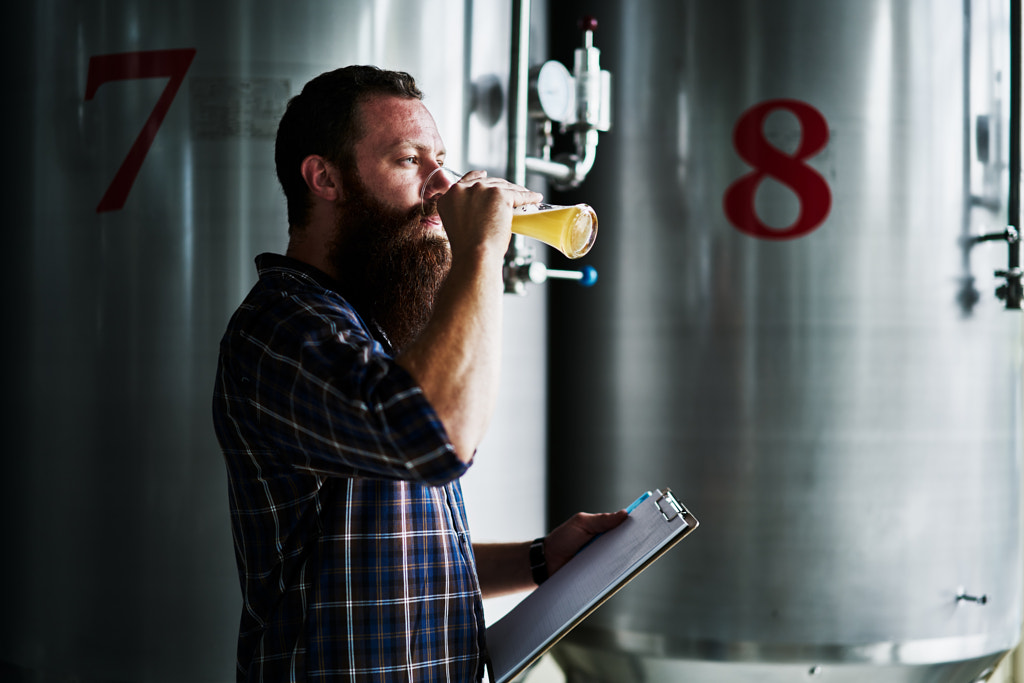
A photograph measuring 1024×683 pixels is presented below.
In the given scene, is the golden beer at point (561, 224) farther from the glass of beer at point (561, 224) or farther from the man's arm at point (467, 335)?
the man's arm at point (467, 335)

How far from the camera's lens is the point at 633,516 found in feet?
3.81

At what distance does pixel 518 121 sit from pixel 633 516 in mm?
1169

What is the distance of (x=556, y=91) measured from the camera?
2.20 m

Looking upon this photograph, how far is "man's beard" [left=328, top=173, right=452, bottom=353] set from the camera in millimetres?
1166

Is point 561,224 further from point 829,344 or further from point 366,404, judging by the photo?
point 829,344

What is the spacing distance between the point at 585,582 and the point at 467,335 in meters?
0.38

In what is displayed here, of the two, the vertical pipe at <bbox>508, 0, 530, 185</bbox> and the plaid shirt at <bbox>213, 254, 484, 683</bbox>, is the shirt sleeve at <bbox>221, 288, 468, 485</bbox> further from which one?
the vertical pipe at <bbox>508, 0, 530, 185</bbox>

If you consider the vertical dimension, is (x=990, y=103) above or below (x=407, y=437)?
above

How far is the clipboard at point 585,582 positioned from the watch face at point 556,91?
124 centimetres

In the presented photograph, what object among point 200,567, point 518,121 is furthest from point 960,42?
point 200,567

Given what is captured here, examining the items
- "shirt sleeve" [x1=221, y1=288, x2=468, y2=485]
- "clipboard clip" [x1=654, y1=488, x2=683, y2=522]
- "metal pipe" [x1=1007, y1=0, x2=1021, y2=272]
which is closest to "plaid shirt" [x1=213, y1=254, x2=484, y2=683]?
"shirt sleeve" [x1=221, y1=288, x2=468, y2=485]

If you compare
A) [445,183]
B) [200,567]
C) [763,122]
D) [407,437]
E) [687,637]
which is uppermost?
[763,122]

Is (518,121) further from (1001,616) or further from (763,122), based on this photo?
(1001,616)

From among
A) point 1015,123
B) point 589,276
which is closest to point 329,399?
point 589,276
